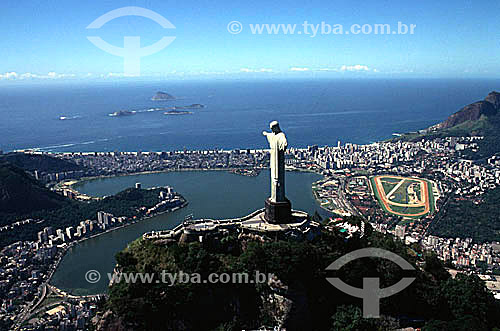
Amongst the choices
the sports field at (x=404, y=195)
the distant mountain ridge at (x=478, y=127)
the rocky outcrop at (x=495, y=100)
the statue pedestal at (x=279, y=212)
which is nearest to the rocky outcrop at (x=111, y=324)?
the statue pedestal at (x=279, y=212)

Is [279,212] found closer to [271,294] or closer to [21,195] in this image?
[271,294]

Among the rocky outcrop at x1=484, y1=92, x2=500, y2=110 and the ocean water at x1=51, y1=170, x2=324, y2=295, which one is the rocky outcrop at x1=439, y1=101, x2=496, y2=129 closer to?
A: the rocky outcrop at x1=484, y1=92, x2=500, y2=110

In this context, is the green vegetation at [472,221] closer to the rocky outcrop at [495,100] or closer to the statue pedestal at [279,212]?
the statue pedestal at [279,212]

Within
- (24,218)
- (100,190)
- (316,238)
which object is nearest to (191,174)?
(100,190)

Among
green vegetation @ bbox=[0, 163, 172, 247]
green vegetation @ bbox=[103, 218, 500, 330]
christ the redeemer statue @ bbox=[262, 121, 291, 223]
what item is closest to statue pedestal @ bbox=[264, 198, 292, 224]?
christ the redeemer statue @ bbox=[262, 121, 291, 223]

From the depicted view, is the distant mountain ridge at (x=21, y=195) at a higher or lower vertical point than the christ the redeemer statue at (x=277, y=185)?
lower

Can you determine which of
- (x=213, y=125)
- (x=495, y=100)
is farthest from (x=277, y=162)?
(x=495, y=100)
